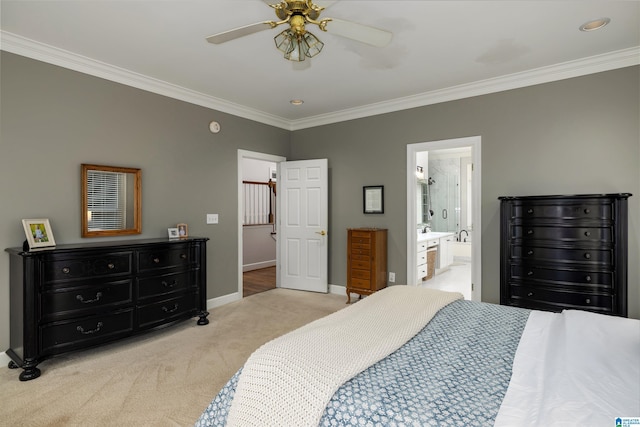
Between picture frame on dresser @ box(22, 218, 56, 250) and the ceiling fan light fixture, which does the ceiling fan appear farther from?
picture frame on dresser @ box(22, 218, 56, 250)

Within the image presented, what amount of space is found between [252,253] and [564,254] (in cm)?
561

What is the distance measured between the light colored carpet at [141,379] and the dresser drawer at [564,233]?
244 centimetres

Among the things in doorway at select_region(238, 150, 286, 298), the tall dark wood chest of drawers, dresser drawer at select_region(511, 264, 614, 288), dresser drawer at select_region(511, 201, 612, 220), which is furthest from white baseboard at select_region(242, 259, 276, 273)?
dresser drawer at select_region(511, 201, 612, 220)

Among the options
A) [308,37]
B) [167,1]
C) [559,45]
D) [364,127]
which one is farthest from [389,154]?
[167,1]

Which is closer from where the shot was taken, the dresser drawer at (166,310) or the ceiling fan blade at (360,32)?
the ceiling fan blade at (360,32)

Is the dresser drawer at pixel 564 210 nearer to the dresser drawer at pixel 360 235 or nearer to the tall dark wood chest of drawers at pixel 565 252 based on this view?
the tall dark wood chest of drawers at pixel 565 252

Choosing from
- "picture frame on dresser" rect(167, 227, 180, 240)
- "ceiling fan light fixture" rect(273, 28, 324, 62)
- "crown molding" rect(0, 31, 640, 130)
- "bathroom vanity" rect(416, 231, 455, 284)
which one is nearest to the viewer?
"ceiling fan light fixture" rect(273, 28, 324, 62)

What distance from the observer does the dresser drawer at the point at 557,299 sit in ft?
9.37

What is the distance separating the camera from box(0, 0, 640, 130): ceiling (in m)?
2.45

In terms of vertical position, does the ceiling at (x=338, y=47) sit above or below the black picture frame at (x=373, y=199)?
above

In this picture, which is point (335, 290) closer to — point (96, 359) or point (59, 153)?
point (96, 359)

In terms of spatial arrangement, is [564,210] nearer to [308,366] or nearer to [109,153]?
[308,366]

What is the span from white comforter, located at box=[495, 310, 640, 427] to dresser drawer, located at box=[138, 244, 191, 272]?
3.09 m

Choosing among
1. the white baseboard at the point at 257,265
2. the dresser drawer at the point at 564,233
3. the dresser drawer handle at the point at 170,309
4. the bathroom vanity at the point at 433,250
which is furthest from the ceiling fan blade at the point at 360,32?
the white baseboard at the point at 257,265
